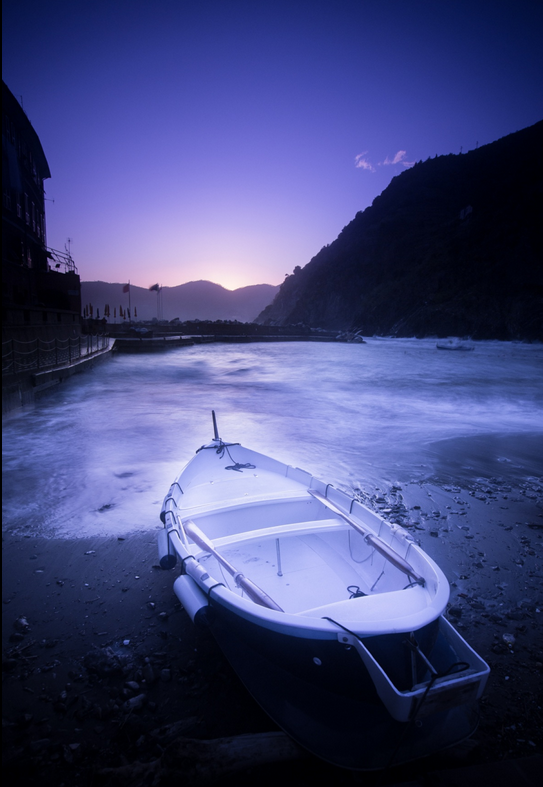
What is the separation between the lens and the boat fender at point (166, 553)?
3549 millimetres

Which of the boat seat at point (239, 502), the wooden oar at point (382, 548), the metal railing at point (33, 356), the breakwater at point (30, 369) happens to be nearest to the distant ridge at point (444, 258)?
the metal railing at point (33, 356)

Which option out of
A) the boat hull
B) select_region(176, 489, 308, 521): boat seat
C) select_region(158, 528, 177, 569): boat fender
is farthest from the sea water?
the boat hull

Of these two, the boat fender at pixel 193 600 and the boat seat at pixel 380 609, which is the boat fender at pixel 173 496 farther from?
the boat seat at pixel 380 609

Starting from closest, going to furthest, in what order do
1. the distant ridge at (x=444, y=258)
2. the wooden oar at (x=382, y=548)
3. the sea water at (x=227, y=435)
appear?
the wooden oar at (x=382, y=548), the sea water at (x=227, y=435), the distant ridge at (x=444, y=258)

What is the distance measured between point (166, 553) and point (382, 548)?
1.82m

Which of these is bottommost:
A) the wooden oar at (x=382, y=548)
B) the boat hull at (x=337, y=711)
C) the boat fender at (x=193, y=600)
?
the boat hull at (x=337, y=711)

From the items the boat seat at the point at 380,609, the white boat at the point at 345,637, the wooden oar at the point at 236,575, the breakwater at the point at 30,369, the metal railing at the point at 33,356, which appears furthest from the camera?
the metal railing at the point at 33,356

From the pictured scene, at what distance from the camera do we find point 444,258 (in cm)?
8025

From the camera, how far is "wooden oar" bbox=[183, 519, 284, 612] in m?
2.83

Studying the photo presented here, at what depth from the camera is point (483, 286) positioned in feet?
231

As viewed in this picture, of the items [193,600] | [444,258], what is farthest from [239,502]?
[444,258]

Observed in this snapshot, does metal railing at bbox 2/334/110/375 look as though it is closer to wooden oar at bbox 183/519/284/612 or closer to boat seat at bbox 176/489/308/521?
boat seat at bbox 176/489/308/521

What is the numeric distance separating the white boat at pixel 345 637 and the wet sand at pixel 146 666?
0.67 feet

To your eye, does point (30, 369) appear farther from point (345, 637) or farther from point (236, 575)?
point (345, 637)
